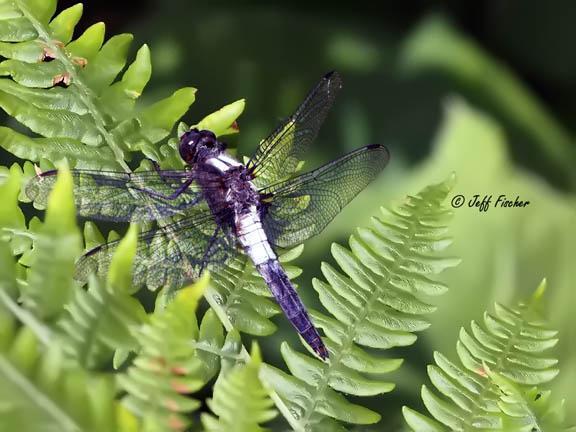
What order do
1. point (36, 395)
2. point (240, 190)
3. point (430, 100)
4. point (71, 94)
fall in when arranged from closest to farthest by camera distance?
point (36, 395) → point (71, 94) → point (240, 190) → point (430, 100)

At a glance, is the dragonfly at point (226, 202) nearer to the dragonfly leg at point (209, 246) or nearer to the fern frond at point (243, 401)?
the dragonfly leg at point (209, 246)

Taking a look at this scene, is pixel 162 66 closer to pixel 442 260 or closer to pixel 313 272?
pixel 313 272

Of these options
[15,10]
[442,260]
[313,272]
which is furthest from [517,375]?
[313,272]

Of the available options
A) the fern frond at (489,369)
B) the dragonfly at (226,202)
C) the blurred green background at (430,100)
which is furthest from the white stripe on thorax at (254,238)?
the blurred green background at (430,100)

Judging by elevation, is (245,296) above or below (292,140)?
below

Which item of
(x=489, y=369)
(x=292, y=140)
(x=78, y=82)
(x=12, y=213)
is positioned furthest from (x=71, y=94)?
(x=489, y=369)

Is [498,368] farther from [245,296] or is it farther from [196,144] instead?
[196,144]

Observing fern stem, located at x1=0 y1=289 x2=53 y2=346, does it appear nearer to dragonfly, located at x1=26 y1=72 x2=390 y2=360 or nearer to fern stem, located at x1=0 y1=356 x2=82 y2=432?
fern stem, located at x1=0 y1=356 x2=82 y2=432
